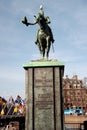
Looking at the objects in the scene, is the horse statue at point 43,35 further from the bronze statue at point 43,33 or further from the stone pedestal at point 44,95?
the stone pedestal at point 44,95

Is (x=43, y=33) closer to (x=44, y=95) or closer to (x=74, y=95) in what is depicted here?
(x=44, y=95)

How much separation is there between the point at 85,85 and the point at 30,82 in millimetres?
135298

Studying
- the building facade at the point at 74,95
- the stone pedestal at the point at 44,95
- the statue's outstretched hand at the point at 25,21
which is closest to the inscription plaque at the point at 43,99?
the stone pedestal at the point at 44,95

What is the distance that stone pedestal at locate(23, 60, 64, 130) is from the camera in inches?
667

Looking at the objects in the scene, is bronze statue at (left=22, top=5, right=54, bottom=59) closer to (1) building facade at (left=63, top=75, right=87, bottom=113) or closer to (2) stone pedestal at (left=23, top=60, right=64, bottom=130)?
(2) stone pedestal at (left=23, top=60, right=64, bottom=130)

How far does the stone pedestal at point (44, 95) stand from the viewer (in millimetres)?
16938

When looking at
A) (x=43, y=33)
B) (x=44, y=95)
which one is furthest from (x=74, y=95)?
(x=44, y=95)

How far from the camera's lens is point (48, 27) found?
742 inches

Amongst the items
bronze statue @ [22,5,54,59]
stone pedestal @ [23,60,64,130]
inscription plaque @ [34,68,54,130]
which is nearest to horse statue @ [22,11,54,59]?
bronze statue @ [22,5,54,59]

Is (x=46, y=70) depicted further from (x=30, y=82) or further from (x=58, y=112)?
(x=58, y=112)

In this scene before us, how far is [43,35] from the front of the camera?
18.7 m

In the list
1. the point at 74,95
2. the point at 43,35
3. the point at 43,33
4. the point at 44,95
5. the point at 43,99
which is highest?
the point at 74,95

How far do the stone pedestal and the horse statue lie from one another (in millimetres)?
1249

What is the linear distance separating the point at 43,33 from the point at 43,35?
4.9 inches
